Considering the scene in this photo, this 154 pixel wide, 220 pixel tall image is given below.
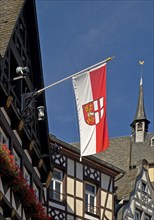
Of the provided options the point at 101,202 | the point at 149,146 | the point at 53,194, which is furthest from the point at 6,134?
the point at 149,146

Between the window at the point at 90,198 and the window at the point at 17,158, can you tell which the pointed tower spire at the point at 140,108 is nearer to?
the window at the point at 90,198

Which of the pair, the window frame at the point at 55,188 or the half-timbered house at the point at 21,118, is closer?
the half-timbered house at the point at 21,118

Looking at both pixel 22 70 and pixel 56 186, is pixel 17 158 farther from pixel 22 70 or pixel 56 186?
pixel 56 186

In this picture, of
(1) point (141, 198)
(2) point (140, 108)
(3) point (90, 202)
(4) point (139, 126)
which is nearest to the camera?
(3) point (90, 202)

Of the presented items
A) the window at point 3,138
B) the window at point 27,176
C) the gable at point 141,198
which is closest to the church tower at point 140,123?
the gable at point 141,198

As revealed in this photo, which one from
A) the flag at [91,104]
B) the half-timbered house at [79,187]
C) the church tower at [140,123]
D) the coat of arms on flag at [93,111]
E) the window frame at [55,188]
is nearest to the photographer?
the flag at [91,104]

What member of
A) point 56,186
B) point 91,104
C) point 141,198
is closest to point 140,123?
point 141,198

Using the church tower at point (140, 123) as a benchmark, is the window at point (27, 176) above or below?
above

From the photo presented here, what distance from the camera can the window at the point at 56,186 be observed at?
34.7 meters

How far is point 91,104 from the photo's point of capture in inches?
1021

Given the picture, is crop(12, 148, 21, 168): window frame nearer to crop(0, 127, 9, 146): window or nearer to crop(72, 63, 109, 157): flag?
crop(0, 127, 9, 146): window

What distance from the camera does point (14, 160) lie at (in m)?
24.1

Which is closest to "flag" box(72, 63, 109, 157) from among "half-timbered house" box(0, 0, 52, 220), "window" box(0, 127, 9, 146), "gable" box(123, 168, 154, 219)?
"half-timbered house" box(0, 0, 52, 220)

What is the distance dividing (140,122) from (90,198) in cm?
2122
